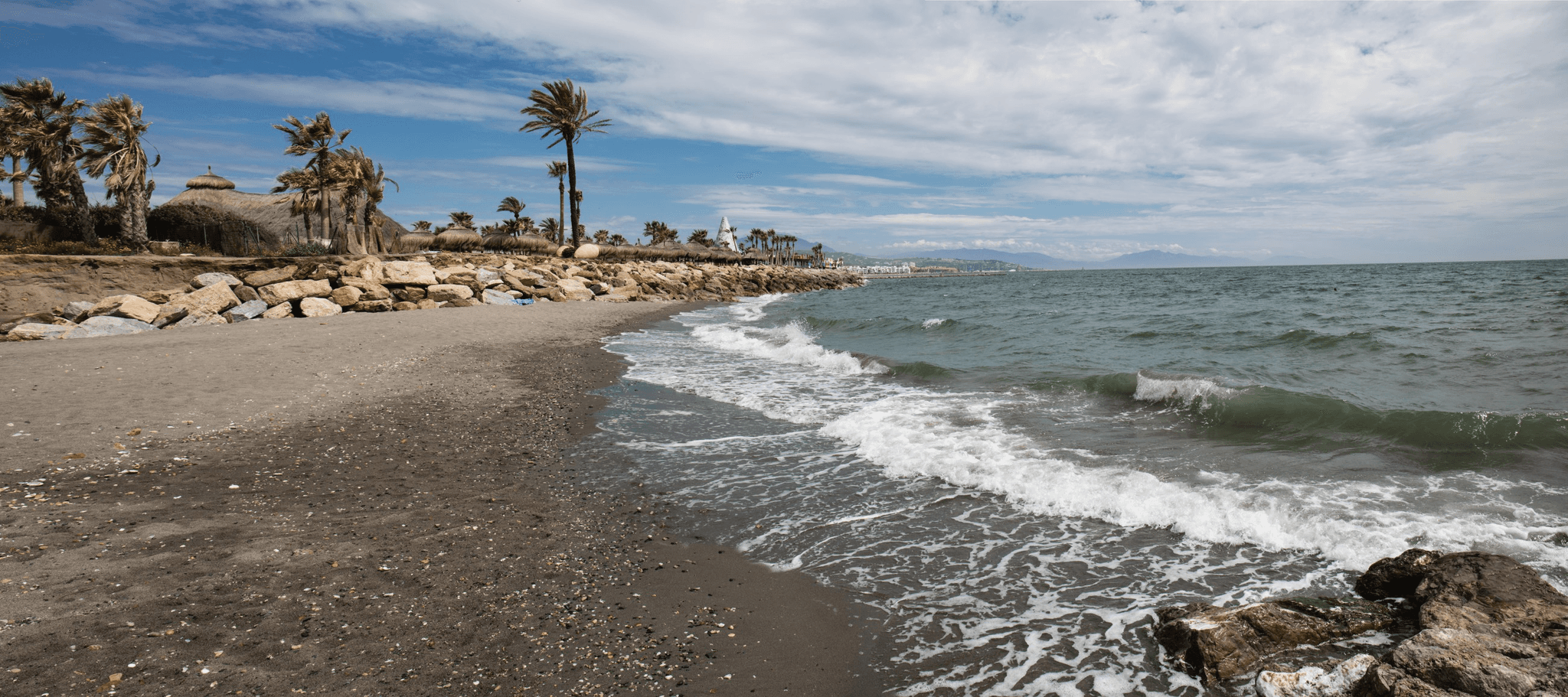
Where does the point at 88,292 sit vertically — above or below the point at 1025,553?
above

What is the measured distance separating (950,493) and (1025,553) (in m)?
1.31

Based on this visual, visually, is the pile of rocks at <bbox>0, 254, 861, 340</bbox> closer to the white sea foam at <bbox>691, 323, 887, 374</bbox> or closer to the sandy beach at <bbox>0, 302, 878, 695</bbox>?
the sandy beach at <bbox>0, 302, 878, 695</bbox>

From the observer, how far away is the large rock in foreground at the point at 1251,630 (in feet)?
10.2

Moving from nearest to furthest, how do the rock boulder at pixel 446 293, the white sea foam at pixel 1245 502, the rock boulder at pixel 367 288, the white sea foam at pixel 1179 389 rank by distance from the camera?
the white sea foam at pixel 1245 502 < the white sea foam at pixel 1179 389 < the rock boulder at pixel 367 288 < the rock boulder at pixel 446 293

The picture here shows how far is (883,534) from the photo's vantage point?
5.07 m

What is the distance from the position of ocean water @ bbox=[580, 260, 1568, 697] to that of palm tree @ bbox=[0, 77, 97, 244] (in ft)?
80.8

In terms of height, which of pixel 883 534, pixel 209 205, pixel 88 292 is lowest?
pixel 883 534

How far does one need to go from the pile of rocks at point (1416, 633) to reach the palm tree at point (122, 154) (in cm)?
3027

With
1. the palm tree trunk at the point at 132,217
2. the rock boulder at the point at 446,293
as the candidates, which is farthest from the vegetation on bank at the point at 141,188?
the rock boulder at the point at 446,293

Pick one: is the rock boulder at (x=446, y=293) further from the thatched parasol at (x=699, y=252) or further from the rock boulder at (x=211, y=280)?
the thatched parasol at (x=699, y=252)

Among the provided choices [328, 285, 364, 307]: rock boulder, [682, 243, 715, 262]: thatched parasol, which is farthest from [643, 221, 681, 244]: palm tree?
[328, 285, 364, 307]: rock boulder

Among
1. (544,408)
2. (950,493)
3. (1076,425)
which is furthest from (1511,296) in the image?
(544,408)

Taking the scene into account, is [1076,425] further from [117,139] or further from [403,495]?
[117,139]

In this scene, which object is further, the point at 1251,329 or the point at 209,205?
the point at 209,205
